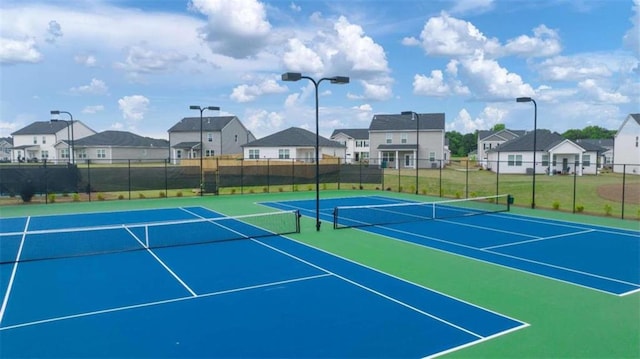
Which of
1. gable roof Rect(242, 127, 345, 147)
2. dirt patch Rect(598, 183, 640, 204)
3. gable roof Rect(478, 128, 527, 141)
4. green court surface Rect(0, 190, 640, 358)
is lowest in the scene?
green court surface Rect(0, 190, 640, 358)

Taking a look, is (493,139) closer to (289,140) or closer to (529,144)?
(529,144)

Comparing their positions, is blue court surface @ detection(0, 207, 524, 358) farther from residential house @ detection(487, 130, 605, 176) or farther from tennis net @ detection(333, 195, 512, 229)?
residential house @ detection(487, 130, 605, 176)

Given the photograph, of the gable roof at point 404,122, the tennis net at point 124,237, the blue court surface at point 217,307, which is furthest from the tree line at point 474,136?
the blue court surface at point 217,307

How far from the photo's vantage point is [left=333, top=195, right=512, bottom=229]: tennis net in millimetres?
17922

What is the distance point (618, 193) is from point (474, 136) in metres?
100

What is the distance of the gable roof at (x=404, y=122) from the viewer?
56.6 meters

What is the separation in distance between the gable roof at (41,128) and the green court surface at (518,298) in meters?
74.9

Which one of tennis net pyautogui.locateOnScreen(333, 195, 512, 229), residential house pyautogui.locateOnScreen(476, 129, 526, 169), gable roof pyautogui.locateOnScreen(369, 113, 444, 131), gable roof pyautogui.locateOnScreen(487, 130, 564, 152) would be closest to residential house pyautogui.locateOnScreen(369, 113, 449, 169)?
gable roof pyautogui.locateOnScreen(369, 113, 444, 131)

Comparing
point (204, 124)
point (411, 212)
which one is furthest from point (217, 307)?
point (204, 124)

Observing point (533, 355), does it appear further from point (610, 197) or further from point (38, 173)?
point (38, 173)

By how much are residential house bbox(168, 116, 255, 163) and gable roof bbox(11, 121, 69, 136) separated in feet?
74.5

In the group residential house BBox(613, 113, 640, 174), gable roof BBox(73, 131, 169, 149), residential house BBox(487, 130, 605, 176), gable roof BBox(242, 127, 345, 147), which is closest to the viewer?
residential house BBox(613, 113, 640, 174)

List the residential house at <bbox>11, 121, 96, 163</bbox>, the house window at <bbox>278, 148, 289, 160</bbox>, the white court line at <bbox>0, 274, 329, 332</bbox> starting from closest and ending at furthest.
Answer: the white court line at <bbox>0, 274, 329, 332</bbox> → the house window at <bbox>278, 148, 289, 160</bbox> → the residential house at <bbox>11, 121, 96, 163</bbox>

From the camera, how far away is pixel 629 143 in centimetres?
4894
